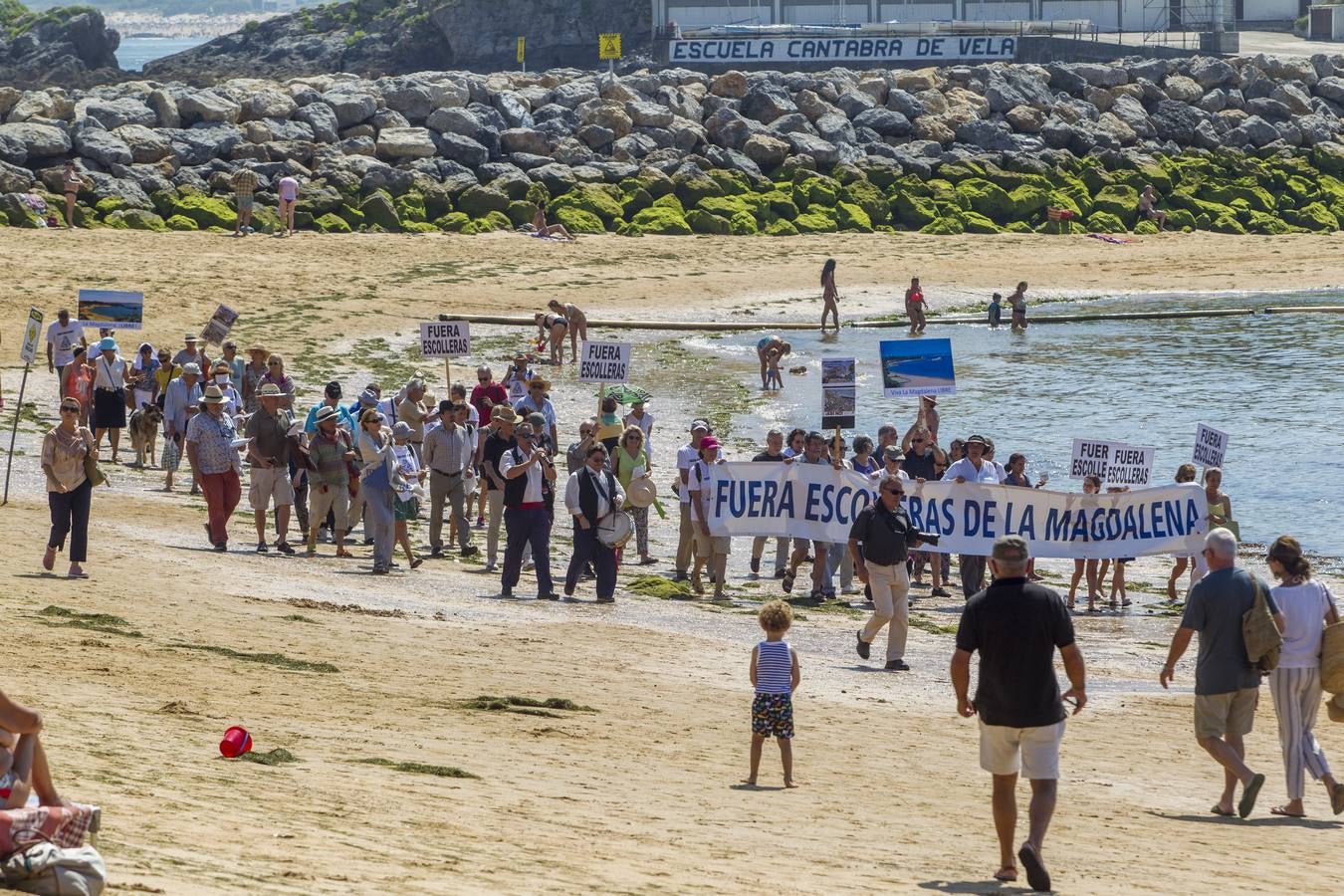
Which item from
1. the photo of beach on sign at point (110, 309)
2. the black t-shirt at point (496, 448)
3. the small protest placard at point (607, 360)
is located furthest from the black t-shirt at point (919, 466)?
the photo of beach on sign at point (110, 309)

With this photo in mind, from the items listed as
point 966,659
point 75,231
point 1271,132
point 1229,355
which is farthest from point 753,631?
point 1271,132

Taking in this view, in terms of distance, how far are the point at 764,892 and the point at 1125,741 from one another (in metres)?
5.07

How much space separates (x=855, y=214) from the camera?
1944 inches

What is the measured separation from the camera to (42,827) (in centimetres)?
691

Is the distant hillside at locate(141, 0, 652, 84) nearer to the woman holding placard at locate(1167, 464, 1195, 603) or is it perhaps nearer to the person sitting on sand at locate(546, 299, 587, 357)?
the person sitting on sand at locate(546, 299, 587, 357)

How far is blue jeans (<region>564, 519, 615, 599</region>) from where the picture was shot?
16688 millimetres

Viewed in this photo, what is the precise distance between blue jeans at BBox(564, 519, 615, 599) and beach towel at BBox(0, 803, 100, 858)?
9.74m

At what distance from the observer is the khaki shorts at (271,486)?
1798 centimetres

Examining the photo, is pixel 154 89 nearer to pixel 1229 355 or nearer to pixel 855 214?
pixel 855 214

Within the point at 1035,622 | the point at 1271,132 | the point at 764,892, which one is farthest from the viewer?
the point at 1271,132

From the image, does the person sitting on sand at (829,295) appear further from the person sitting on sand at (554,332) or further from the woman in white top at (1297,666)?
the woman in white top at (1297,666)

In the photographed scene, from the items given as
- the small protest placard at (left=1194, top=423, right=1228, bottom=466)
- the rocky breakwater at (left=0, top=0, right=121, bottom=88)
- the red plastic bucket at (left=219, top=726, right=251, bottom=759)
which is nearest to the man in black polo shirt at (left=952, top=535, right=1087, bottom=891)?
the red plastic bucket at (left=219, top=726, right=251, bottom=759)

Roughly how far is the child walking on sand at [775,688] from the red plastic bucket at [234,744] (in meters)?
2.83

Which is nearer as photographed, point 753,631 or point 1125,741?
point 1125,741
